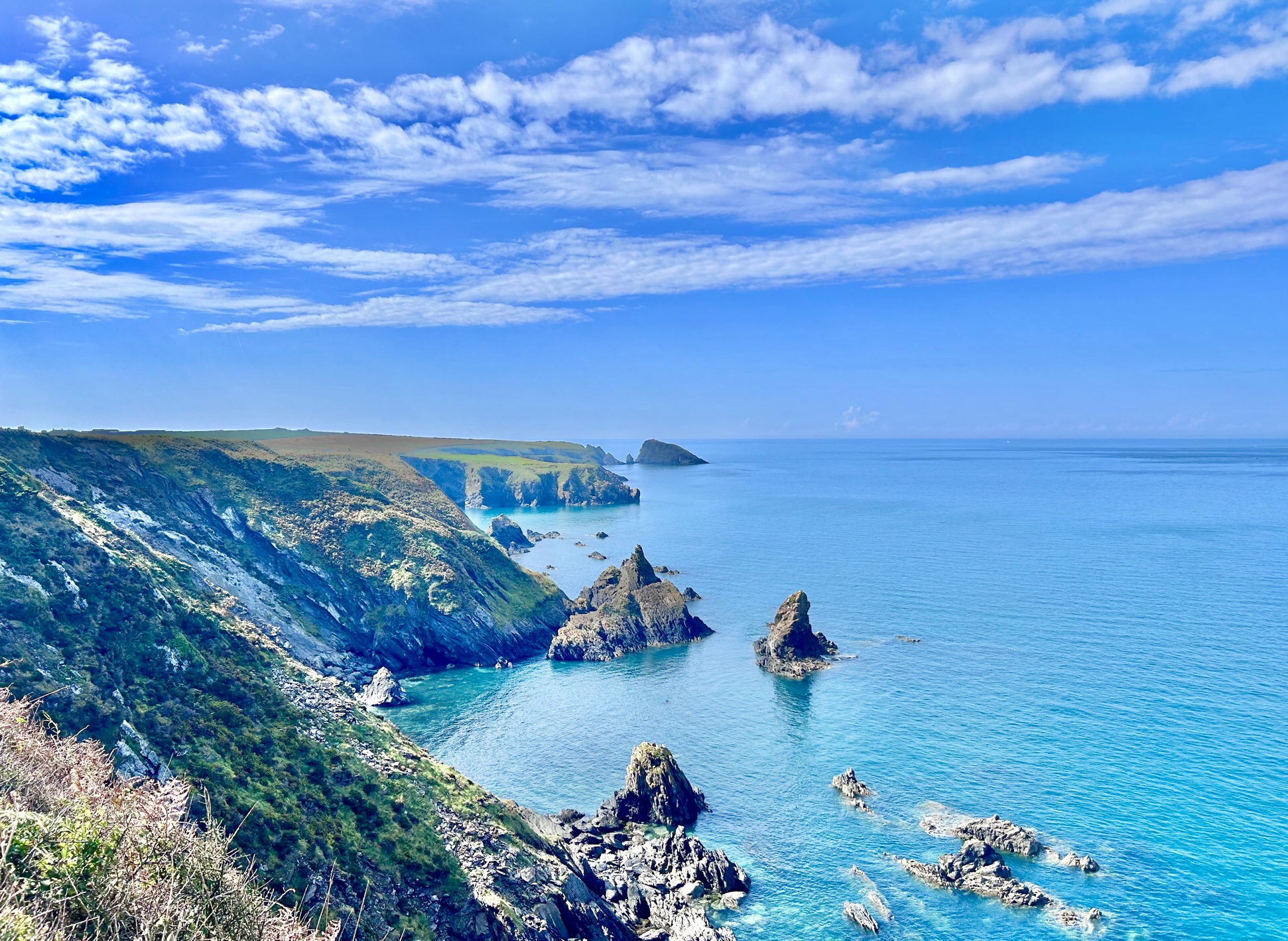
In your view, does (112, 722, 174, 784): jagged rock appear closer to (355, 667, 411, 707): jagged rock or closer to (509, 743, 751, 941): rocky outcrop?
(509, 743, 751, 941): rocky outcrop

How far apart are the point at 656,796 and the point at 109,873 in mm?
51552

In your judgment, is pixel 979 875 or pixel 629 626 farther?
pixel 629 626

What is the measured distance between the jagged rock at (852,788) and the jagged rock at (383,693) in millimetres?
53723

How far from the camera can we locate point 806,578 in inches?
5950

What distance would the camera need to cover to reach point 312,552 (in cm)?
11162

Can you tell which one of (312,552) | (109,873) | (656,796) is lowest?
(656,796)

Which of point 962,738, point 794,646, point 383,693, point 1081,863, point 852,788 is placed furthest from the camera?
point 794,646

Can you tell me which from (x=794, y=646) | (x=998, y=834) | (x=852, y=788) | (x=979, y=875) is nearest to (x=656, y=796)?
(x=852, y=788)

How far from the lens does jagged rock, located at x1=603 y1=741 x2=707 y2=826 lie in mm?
63188

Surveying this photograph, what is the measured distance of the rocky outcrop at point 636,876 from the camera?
151 ft

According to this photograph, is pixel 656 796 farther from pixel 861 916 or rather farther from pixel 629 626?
pixel 629 626

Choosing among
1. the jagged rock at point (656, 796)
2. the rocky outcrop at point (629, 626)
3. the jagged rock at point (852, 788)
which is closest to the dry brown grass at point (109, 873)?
the jagged rock at point (656, 796)

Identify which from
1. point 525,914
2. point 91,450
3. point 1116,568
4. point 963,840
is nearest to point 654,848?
point 525,914

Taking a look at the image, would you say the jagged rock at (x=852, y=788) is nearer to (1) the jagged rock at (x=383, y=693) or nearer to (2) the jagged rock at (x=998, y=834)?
(2) the jagged rock at (x=998, y=834)
